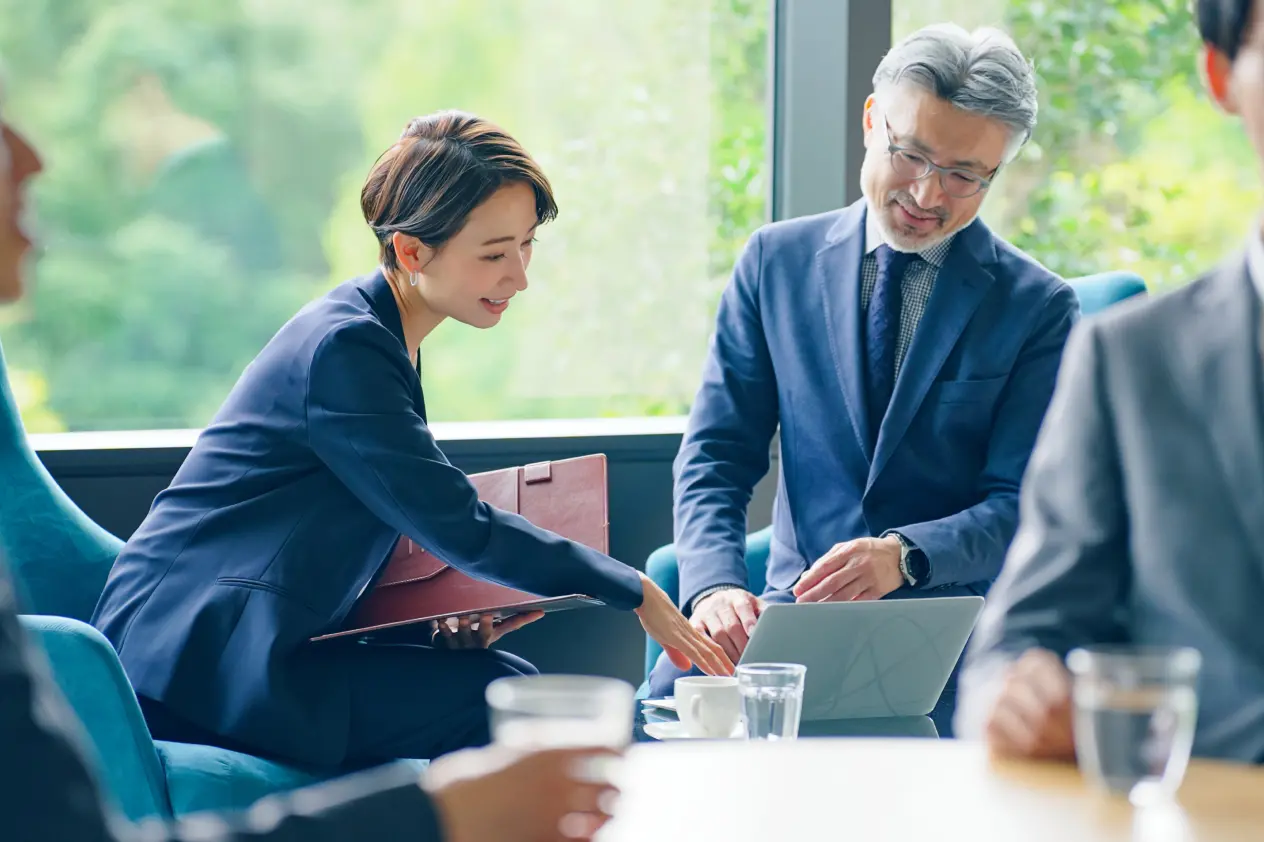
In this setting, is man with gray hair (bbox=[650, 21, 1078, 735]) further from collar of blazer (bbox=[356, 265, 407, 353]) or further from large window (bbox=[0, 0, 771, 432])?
large window (bbox=[0, 0, 771, 432])

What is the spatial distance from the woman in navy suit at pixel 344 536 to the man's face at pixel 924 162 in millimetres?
622

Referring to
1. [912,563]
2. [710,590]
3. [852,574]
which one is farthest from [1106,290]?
[710,590]

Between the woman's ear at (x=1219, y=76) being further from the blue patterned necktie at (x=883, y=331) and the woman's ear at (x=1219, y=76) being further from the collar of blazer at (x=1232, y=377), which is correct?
the blue patterned necktie at (x=883, y=331)

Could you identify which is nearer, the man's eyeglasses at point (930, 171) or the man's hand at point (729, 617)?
the man's hand at point (729, 617)

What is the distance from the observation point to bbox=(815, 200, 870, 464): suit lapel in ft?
8.12

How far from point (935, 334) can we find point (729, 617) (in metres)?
0.59

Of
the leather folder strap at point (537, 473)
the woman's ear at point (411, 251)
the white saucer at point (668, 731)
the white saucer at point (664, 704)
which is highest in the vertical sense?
the woman's ear at point (411, 251)

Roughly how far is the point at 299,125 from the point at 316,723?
1.59m

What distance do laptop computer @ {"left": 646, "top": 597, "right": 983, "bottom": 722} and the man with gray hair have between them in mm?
384

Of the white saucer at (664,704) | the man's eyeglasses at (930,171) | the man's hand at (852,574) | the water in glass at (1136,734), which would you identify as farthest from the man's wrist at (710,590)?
the water in glass at (1136,734)

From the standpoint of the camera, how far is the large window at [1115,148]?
399 centimetres

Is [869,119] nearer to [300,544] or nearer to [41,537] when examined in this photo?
[300,544]

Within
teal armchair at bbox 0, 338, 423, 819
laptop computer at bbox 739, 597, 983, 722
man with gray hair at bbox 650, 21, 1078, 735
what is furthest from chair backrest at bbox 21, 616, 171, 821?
man with gray hair at bbox 650, 21, 1078, 735

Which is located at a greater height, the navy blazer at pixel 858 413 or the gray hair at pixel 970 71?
the gray hair at pixel 970 71
